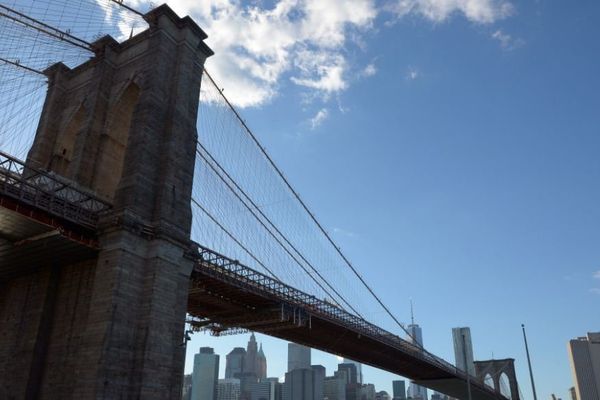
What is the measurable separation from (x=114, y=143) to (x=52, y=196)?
996cm

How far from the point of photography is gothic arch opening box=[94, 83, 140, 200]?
36344 mm

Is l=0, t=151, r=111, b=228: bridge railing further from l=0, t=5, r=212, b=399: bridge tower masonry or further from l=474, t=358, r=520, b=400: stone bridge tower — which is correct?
l=474, t=358, r=520, b=400: stone bridge tower

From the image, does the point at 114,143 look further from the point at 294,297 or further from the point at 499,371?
the point at 499,371

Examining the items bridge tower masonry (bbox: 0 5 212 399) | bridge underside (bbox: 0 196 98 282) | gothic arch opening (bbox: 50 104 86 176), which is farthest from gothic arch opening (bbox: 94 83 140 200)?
bridge underside (bbox: 0 196 98 282)

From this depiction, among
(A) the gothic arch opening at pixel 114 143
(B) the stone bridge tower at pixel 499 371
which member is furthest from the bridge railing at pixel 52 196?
(B) the stone bridge tower at pixel 499 371

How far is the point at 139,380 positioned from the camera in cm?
2758

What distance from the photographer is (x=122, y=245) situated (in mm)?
28906

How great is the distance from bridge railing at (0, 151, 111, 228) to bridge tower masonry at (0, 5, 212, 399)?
1279 millimetres

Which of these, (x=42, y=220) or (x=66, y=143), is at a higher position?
(x=66, y=143)

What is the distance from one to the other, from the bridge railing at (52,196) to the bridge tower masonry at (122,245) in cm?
128

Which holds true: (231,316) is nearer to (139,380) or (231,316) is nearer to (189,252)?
(189,252)

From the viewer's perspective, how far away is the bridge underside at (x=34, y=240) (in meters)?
27.9

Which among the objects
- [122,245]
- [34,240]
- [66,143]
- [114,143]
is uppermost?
[66,143]

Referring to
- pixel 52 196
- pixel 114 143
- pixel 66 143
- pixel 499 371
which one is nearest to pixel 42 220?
pixel 52 196
